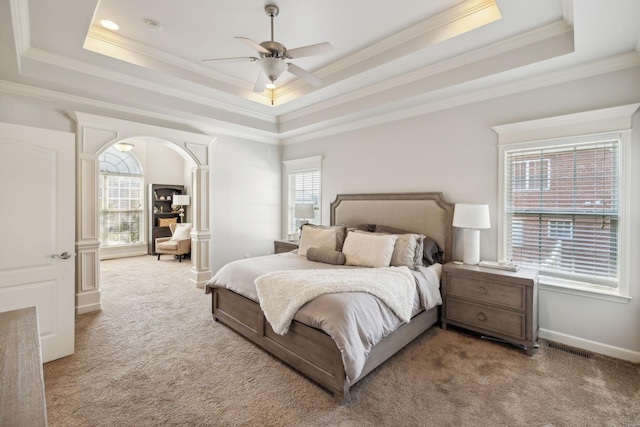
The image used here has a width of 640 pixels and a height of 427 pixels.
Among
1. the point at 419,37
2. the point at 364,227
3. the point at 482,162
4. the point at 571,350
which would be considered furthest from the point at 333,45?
the point at 571,350

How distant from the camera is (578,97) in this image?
9.27 ft

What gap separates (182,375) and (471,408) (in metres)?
2.20

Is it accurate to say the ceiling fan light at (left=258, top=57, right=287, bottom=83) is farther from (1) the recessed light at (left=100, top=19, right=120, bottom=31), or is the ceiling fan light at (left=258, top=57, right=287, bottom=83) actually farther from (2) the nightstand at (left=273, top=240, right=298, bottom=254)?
(2) the nightstand at (left=273, top=240, right=298, bottom=254)

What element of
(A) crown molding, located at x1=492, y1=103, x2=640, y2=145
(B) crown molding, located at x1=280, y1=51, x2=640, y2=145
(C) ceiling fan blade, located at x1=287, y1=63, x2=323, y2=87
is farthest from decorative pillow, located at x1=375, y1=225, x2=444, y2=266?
(C) ceiling fan blade, located at x1=287, y1=63, x2=323, y2=87

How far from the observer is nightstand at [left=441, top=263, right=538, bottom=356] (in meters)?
2.69

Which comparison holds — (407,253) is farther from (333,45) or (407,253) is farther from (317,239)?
(333,45)

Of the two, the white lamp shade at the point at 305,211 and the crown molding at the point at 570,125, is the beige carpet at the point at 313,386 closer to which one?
the crown molding at the point at 570,125

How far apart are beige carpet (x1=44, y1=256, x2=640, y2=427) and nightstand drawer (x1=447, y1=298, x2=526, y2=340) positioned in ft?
0.51

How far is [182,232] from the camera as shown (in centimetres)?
707

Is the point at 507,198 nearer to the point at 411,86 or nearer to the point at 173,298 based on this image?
the point at 411,86

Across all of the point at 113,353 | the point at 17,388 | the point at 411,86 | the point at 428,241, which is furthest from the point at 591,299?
the point at 113,353

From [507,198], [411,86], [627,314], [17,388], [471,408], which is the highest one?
[411,86]

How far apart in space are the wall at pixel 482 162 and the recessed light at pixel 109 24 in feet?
10.4

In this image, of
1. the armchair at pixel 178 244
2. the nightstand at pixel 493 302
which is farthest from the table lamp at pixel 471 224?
the armchair at pixel 178 244
